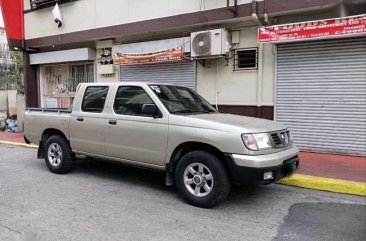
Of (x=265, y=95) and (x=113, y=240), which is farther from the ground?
(x=265, y=95)

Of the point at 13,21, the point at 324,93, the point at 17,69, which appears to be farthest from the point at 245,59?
the point at 17,69

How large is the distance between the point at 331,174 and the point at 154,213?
11.8 ft

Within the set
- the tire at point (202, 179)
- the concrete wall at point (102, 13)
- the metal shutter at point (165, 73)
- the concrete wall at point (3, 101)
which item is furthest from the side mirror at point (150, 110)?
the concrete wall at point (3, 101)

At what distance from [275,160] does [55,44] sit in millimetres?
10972

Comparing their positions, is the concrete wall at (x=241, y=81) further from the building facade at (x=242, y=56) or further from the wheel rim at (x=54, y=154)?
the wheel rim at (x=54, y=154)

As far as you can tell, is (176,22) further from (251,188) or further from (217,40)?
(251,188)

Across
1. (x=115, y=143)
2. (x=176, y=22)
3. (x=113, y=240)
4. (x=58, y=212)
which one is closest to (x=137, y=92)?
(x=115, y=143)

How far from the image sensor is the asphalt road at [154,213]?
4305 millimetres

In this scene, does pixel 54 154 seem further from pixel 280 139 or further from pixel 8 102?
pixel 8 102

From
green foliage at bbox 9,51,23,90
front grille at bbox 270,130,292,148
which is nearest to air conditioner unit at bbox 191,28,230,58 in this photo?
front grille at bbox 270,130,292,148

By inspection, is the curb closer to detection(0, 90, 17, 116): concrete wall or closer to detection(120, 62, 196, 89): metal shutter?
detection(120, 62, 196, 89): metal shutter

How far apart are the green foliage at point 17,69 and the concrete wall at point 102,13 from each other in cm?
815

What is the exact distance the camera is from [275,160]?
5000 mm

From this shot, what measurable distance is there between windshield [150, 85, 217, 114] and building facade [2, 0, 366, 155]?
107 inches
